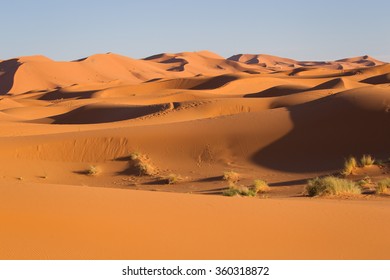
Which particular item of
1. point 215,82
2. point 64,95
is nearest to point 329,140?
point 215,82

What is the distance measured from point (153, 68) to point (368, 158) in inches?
4191

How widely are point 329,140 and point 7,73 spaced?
86.9m

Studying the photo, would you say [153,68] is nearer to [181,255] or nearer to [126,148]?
[126,148]

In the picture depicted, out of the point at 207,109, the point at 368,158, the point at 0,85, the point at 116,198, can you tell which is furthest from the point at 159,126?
the point at 0,85

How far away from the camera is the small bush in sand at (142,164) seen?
61.5ft

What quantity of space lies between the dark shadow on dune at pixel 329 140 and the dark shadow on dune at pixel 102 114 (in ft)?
56.9

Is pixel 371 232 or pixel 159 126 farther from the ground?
pixel 159 126

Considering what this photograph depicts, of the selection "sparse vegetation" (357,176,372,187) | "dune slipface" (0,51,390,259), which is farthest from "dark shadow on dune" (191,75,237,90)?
"sparse vegetation" (357,176,372,187)

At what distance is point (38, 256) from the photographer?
17.9 ft

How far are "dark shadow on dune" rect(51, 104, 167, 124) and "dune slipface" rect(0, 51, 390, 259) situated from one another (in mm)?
163

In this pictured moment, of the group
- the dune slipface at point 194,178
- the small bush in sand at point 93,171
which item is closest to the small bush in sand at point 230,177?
the dune slipface at point 194,178

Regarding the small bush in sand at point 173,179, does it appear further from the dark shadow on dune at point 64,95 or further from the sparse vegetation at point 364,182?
the dark shadow on dune at point 64,95

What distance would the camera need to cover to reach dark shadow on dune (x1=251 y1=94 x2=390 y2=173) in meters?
18.5

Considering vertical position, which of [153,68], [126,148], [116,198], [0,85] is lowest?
[116,198]
